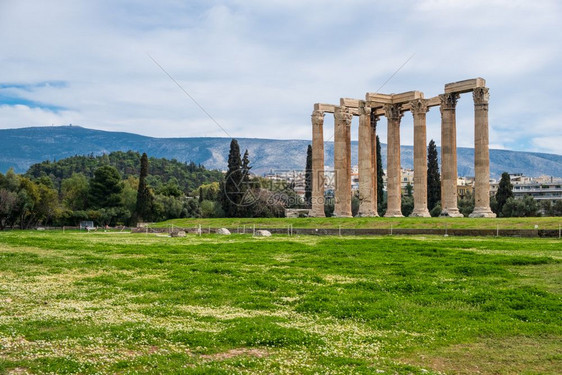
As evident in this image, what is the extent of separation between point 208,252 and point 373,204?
36.9 metres

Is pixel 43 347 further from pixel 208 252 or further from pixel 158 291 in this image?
pixel 208 252

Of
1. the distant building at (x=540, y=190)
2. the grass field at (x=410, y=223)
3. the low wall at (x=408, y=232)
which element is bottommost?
the low wall at (x=408, y=232)

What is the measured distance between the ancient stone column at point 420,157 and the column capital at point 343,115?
24.9ft

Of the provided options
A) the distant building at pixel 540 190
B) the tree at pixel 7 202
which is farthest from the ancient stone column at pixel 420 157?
the distant building at pixel 540 190

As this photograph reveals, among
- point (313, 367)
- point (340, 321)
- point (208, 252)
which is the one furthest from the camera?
point (208, 252)

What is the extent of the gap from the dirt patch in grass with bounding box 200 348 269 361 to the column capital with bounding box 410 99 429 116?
51.0m

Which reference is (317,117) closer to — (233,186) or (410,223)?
(410,223)

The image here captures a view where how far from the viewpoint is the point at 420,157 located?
5756cm

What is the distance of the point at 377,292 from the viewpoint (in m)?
16.1

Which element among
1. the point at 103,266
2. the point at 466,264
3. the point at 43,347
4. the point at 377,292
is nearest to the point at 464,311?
the point at 377,292

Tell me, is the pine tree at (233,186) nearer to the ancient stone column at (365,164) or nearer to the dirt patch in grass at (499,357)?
the ancient stone column at (365,164)

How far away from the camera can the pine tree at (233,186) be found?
88.6 meters

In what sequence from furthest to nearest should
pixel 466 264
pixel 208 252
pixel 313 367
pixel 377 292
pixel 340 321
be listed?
pixel 208 252 → pixel 466 264 → pixel 377 292 → pixel 340 321 → pixel 313 367

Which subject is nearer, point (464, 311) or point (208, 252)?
point (464, 311)
